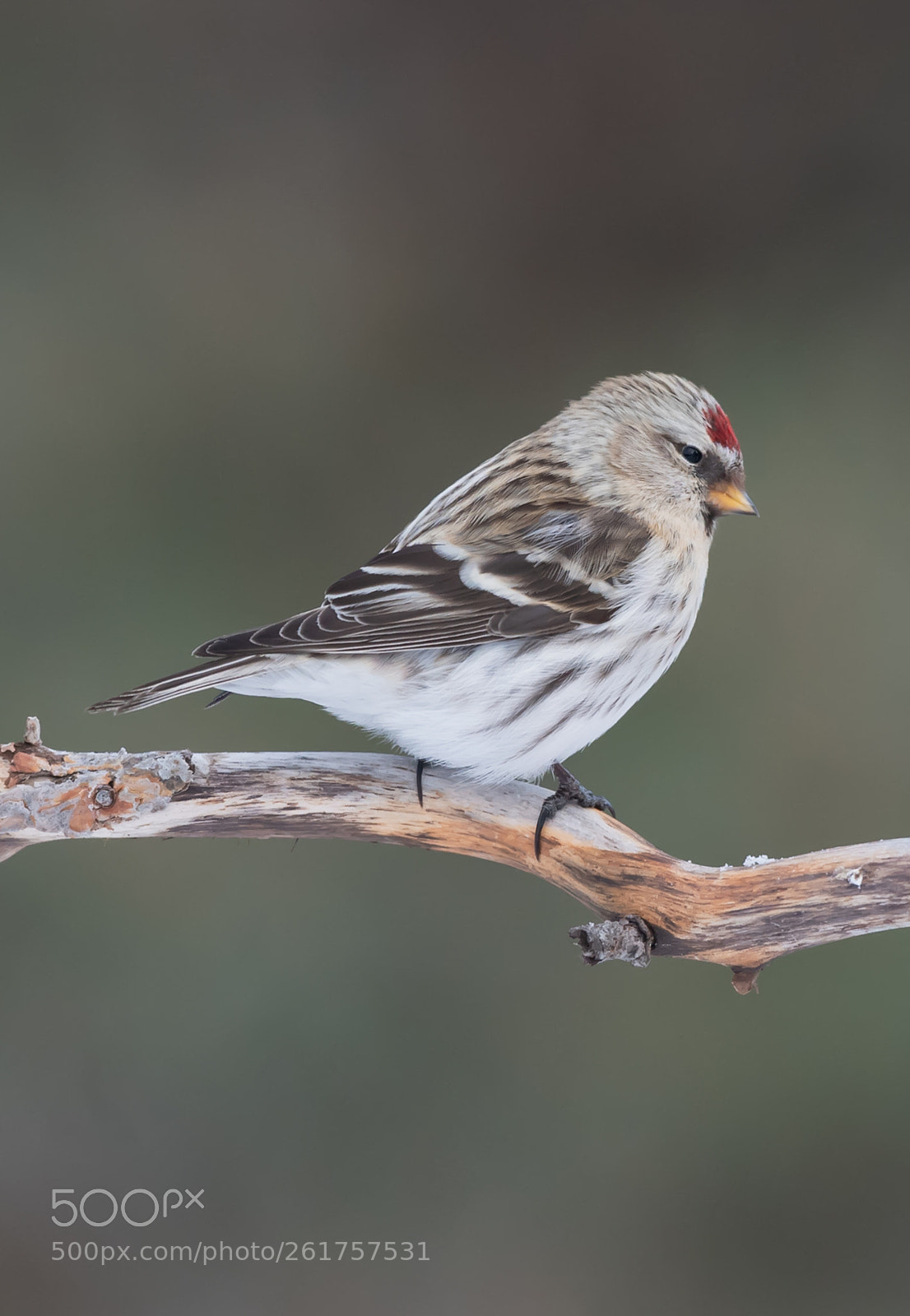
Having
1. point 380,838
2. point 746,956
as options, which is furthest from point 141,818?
point 746,956

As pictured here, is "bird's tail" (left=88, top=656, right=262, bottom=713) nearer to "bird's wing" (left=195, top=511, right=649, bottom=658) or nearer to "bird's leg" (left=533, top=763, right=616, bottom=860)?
"bird's wing" (left=195, top=511, right=649, bottom=658)

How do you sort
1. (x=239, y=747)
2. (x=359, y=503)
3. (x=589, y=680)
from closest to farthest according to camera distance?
(x=589, y=680) → (x=239, y=747) → (x=359, y=503)

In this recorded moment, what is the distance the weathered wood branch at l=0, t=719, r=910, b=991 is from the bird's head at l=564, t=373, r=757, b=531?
34 cm

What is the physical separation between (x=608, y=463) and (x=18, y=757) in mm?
686

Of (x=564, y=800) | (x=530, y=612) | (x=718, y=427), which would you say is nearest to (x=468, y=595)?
(x=530, y=612)

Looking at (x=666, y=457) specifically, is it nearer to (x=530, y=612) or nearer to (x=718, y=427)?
(x=718, y=427)

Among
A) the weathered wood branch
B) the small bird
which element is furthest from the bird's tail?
the weathered wood branch

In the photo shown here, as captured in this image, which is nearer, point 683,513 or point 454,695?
point 454,695

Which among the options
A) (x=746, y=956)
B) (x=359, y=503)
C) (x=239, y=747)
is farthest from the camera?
(x=359, y=503)

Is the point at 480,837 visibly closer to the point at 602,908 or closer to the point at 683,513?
the point at 602,908

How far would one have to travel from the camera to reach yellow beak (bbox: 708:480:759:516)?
1337 millimetres

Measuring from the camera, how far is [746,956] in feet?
3.75

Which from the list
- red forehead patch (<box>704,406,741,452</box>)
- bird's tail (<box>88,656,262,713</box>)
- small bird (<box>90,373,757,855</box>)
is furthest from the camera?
red forehead patch (<box>704,406,741,452</box>)

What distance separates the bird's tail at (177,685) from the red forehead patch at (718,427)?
55 cm
